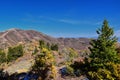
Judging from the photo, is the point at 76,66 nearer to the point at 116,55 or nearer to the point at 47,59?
the point at 47,59

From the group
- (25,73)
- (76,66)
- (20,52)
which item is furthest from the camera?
(20,52)

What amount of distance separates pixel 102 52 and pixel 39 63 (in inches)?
739

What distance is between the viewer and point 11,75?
265ft

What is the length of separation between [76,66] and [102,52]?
1428cm

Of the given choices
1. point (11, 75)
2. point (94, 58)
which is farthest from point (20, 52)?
point (94, 58)

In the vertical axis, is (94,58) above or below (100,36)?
below

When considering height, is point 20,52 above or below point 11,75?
above

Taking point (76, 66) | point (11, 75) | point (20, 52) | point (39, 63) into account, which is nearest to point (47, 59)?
point (39, 63)

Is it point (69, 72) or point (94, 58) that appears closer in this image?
point (94, 58)

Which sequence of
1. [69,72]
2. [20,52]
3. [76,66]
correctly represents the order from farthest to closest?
[20,52], [69,72], [76,66]

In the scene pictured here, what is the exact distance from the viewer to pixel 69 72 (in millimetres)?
67688

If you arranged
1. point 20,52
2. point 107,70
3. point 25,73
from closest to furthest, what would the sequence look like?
point 107,70 < point 25,73 < point 20,52

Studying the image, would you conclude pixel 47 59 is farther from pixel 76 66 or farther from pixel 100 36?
pixel 100 36

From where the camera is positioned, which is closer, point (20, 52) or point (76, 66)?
point (76, 66)
